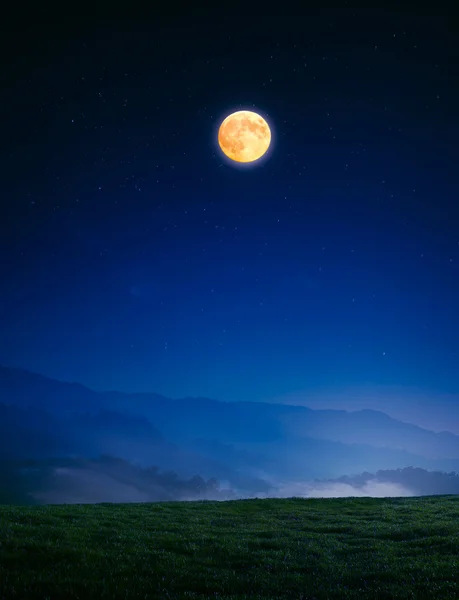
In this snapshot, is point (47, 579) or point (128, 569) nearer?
point (47, 579)

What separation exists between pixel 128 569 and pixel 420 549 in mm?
12497

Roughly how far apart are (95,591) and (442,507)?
2829 centimetres

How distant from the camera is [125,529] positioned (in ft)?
75.8

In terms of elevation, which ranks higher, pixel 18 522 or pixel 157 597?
pixel 18 522

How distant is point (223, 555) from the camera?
1859 centimetres

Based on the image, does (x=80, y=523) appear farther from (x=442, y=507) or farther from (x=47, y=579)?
(x=442, y=507)

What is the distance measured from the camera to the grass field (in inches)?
547

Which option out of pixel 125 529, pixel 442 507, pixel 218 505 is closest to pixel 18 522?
pixel 125 529

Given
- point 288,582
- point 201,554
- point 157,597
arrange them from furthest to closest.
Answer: point 201,554 → point 288,582 → point 157,597

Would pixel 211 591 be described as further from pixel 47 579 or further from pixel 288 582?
pixel 47 579

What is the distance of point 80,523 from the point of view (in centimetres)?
2375

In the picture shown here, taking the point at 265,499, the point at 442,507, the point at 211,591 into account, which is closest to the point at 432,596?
the point at 211,591

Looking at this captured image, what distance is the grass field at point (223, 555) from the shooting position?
1389cm

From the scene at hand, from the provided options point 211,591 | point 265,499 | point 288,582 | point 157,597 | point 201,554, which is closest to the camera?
point 157,597
